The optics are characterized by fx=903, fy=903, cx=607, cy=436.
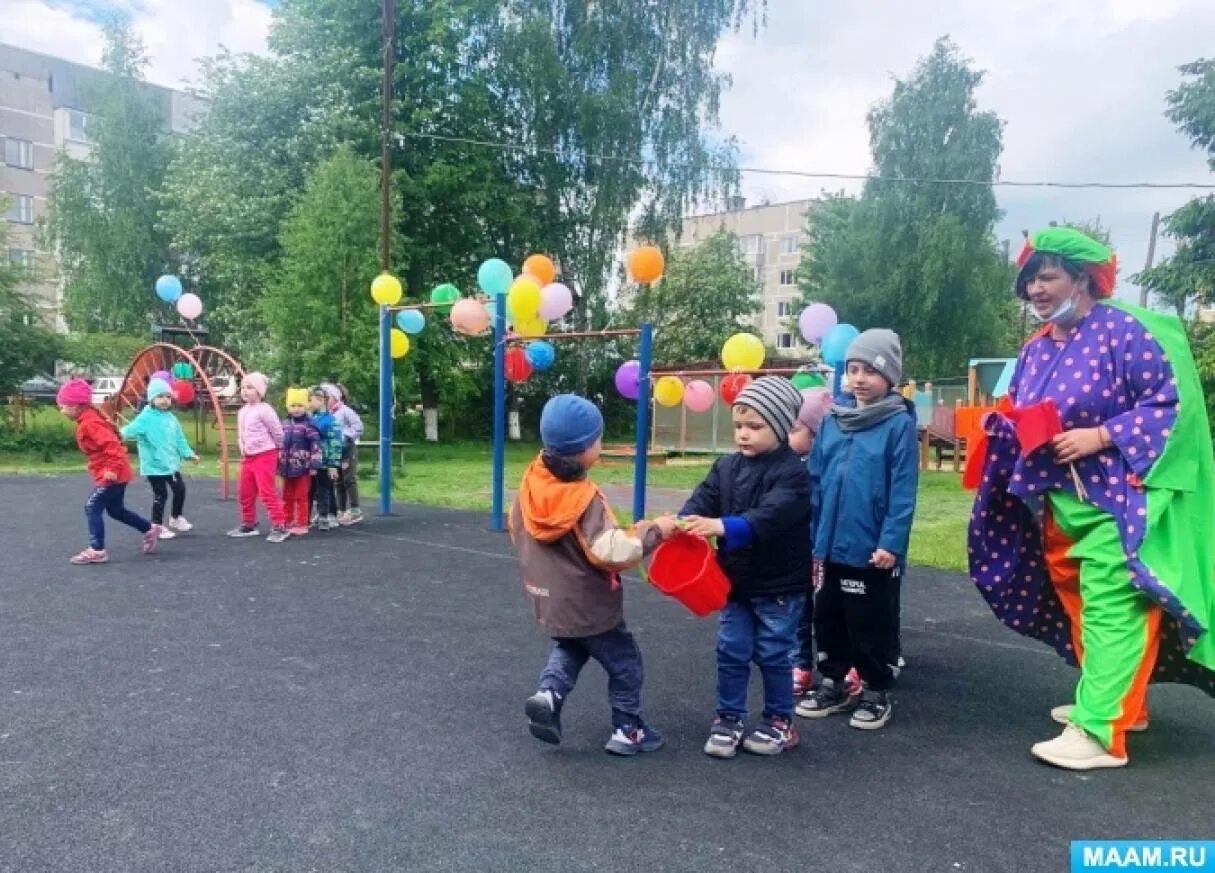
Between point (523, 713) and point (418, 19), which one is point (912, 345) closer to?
point (418, 19)

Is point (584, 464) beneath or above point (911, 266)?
beneath

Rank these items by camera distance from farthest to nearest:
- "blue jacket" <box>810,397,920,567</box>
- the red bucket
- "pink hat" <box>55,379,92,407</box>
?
1. "pink hat" <box>55,379,92,407</box>
2. "blue jacket" <box>810,397,920,567</box>
3. the red bucket

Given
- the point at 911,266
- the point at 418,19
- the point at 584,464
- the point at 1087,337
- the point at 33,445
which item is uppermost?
the point at 418,19

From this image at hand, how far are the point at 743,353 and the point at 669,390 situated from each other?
1.67 meters

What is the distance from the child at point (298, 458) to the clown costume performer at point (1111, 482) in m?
6.69

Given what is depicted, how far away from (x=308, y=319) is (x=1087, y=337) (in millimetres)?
15606

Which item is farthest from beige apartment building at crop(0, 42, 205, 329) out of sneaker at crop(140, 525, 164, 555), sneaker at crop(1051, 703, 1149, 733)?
sneaker at crop(1051, 703, 1149, 733)

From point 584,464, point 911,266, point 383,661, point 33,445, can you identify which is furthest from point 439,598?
point 911,266

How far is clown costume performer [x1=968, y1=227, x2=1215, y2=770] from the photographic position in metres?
3.29

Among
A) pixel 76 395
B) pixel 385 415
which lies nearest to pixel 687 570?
pixel 76 395

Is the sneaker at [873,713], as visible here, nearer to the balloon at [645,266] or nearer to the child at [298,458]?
the balloon at [645,266]

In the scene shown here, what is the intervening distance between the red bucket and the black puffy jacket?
22 cm

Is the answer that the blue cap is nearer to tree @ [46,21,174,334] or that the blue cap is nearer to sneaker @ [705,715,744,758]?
sneaker @ [705,715,744,758]

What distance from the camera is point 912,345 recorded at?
33281 mm
